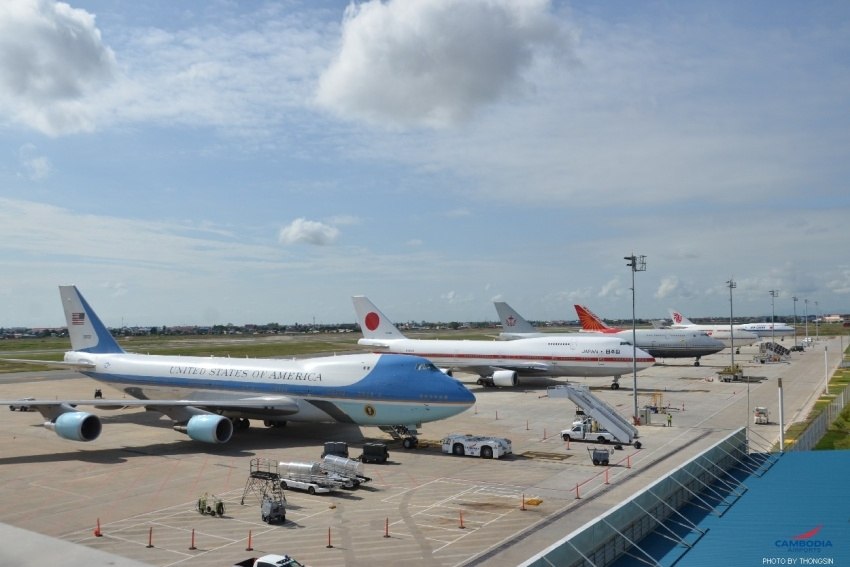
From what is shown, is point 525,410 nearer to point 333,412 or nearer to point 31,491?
point 333,412

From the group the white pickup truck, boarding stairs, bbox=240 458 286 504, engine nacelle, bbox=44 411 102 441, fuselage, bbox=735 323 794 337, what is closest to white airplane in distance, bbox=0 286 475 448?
engine nacelle, bbox=44 411 102 441

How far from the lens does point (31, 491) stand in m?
31.0

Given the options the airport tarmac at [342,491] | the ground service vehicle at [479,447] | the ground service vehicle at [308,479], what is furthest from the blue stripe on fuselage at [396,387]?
the ground service vehicle at [308,479]

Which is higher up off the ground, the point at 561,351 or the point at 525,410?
the point at 561,351

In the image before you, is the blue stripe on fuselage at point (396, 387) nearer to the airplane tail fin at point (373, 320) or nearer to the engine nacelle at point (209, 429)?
the engine nacelle at point (209, 429)

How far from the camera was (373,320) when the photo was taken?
275 feet

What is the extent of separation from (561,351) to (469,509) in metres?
47.3

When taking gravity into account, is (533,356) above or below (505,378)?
above

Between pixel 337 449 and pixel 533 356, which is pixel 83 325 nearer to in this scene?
pixel 337 449

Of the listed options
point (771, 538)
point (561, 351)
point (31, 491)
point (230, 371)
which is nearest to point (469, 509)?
point (771, 538)

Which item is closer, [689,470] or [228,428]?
[689,470]

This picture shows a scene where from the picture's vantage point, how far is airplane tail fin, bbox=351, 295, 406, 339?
8331cm

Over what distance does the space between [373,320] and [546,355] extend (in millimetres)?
22939

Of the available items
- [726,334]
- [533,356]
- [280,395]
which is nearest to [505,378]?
[533,356]
